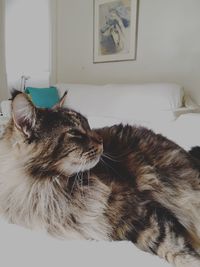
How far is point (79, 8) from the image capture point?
11.7 feet

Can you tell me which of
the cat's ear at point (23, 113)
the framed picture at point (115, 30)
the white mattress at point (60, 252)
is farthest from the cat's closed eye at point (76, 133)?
the framed picture at point (115, 30)

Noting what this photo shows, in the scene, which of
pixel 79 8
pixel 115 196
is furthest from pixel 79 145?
pixel 79 8

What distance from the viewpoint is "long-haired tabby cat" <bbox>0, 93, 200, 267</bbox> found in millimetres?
683

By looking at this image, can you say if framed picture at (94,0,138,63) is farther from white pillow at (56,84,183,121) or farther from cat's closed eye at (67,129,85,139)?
cat's closed eye at (67,129,85,139)

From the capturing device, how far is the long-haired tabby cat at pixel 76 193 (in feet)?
2.24

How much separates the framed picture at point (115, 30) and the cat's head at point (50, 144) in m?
2.53

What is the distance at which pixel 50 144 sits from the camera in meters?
0.71

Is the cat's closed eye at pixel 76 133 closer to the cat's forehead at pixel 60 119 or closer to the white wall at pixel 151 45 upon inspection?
the cat's forehead at pixel 60 119

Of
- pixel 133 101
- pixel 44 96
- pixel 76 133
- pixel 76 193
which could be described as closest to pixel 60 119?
pixel 76 133

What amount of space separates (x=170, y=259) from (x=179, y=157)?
433 millimetres

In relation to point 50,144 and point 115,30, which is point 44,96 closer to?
point 115,30

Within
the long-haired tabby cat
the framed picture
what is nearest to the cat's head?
the long-haired tabby cat

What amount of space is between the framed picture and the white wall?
0.08 meters

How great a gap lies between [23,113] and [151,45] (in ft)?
8.35
